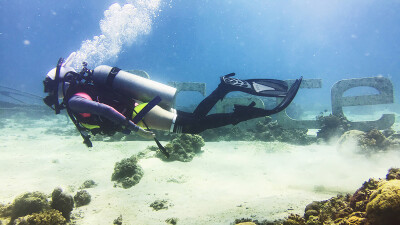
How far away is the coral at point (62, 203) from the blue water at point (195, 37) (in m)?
71.6

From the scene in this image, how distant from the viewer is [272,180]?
20.2 ft

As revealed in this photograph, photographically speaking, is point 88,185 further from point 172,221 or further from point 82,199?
point 172,221

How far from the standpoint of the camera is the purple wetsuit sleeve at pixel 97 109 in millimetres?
3723

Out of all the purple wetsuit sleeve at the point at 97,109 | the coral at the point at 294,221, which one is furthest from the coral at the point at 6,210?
the coral at the point at 294,221

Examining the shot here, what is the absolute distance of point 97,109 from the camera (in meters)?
3.72

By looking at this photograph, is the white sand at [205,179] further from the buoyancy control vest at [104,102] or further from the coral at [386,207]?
the buoyancy control vest at [104,102]

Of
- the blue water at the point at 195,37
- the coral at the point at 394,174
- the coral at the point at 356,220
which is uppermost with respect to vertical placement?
the blue water at the point at 195,37

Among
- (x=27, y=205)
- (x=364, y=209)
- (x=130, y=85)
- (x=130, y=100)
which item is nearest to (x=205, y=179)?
(x=130, y=100)

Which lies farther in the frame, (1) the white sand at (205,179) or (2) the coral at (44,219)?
(1) the white sand at (205,179)

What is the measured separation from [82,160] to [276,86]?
8210mm

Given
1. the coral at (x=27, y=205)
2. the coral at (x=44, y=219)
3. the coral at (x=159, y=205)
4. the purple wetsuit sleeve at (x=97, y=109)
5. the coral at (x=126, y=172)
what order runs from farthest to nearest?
the coral at (x=126, y=172)
the coral at (x=159, y=205)
the coral at (x=27, y=205)
the purple wetsuit sleeve at (x=97, y=109)
the coral at (x=44, y=219)

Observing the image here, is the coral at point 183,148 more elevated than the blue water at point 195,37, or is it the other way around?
the blue water at point 195,37

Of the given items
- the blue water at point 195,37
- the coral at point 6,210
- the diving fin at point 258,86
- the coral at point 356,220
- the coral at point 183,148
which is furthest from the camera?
the blue water at point 195,37

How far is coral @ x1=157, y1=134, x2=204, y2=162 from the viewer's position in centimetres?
798
